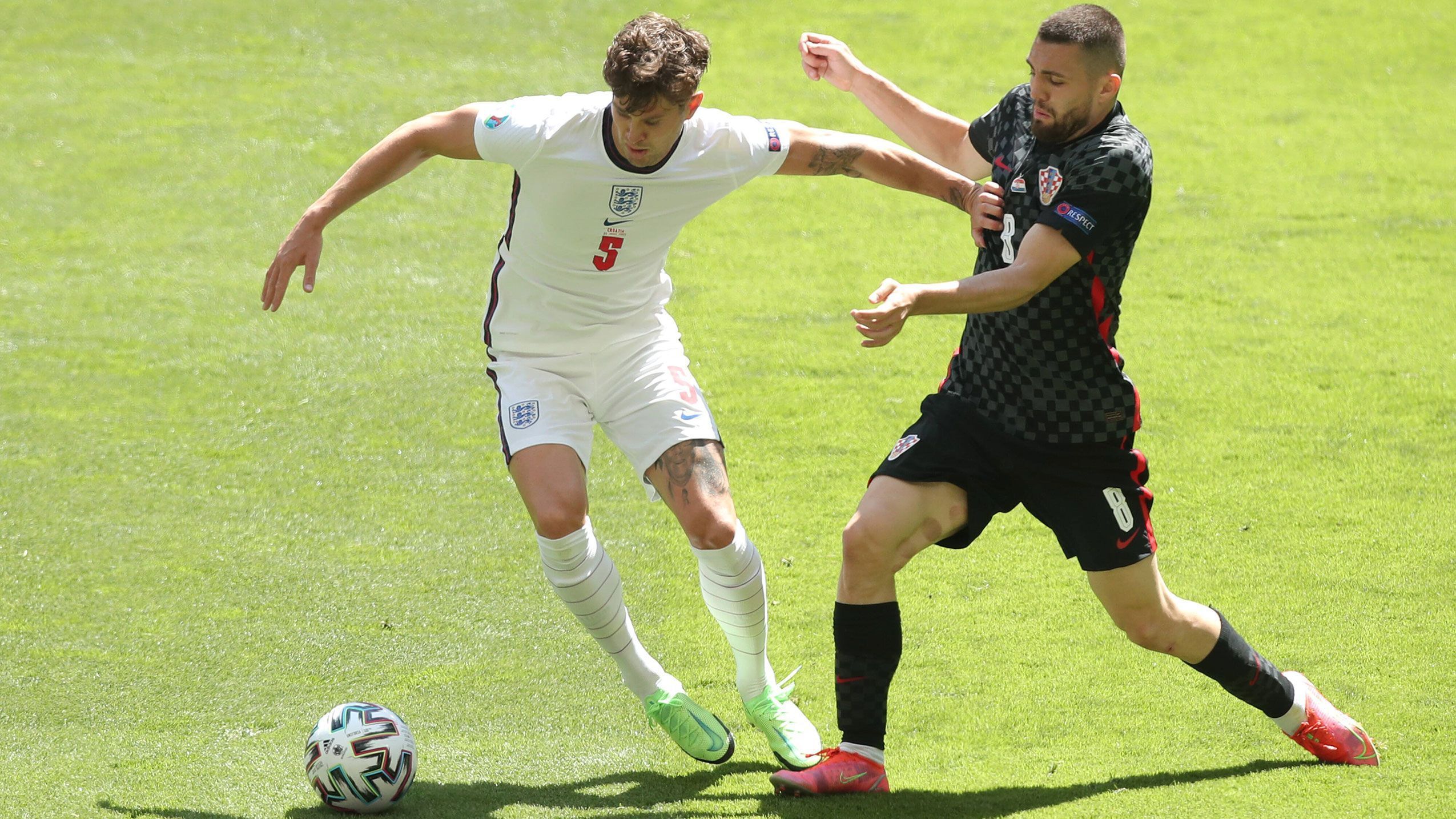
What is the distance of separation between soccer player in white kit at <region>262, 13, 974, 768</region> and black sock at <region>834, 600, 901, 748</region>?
0.27 metres

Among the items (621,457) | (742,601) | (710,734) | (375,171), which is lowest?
(710,734)

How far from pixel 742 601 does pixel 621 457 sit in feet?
10.8

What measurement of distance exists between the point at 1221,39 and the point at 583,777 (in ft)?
39.5

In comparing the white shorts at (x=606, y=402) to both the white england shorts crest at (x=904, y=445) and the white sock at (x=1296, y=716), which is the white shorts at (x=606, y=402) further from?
the white sock at (x=1296, y=716)

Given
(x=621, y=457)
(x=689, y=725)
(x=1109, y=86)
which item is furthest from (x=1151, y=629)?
(x=621, y=457)

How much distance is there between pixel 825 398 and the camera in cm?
822

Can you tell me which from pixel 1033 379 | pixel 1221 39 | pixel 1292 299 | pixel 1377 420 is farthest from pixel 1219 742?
pixel 1221 39

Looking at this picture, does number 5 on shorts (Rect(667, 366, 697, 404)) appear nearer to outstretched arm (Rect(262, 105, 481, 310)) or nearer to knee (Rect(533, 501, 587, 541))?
knee (Rect(533, 501, 587, 541))

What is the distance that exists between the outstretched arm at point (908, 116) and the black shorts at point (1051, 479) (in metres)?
1.01

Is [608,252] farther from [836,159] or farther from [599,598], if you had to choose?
[599,598]

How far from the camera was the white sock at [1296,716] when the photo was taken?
4.42m

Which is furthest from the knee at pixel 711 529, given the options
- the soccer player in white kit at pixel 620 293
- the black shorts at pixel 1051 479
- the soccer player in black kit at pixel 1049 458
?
the black shorts at pixel 1051 479

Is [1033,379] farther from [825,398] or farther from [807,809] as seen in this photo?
[825,398]

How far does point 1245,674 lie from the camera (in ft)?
14.4
